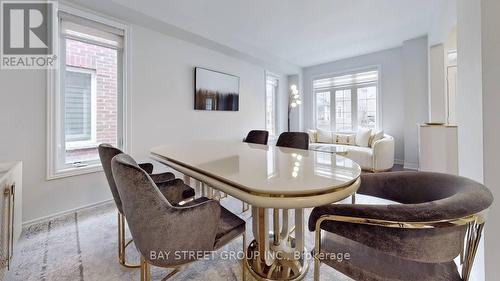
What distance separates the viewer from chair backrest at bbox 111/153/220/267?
0.87 m

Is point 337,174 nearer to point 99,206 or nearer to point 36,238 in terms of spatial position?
point 36,238

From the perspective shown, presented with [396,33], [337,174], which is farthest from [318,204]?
[396,33]

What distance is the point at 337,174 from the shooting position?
103 cm

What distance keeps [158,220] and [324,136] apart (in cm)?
503

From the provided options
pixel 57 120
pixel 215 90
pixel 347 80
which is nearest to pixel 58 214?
pixel 57 120

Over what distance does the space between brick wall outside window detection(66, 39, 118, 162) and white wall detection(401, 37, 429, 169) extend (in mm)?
5186

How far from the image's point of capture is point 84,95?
102 inches

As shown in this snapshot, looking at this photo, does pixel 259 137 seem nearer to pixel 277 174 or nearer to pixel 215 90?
pixel 215 90

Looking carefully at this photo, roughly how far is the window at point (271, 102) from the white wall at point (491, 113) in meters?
4.50

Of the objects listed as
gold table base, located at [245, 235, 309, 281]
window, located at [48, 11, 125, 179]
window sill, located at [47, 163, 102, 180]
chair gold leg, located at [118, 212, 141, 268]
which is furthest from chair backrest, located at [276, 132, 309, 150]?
window sill, located at [47, 163, 102, 180]

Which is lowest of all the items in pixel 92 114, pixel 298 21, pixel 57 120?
pixel 57 120

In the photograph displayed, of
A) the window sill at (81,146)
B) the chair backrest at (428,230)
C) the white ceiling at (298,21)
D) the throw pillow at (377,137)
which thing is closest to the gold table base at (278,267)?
the chair backrest at (428,230)

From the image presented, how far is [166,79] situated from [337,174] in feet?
10.1

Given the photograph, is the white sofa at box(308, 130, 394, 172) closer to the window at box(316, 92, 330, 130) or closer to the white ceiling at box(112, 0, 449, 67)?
the window at box(316, 92, 330, 130)
